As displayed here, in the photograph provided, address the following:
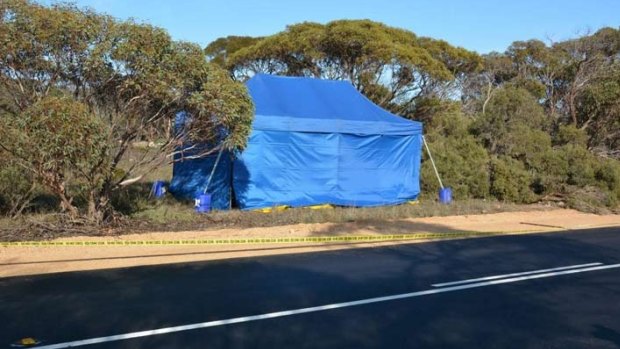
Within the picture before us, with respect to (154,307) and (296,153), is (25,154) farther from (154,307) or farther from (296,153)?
(296,153)

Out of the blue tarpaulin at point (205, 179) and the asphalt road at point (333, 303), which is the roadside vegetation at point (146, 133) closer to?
the blue tarpaulin at point (205, 179)

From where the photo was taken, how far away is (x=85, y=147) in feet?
33.4

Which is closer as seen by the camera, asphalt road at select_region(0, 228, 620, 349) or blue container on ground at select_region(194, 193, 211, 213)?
asphalt road at select_region(0, 228, 620, 349)

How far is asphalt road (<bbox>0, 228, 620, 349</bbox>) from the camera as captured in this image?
5.51 metres

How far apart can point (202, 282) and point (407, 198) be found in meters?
11.0

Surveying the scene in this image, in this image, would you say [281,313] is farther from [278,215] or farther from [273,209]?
[273,209]

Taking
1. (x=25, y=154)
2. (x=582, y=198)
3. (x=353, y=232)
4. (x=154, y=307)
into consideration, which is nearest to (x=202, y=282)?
(x=154, y=307)

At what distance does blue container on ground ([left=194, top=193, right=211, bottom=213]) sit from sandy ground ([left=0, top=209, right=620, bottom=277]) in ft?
6.78

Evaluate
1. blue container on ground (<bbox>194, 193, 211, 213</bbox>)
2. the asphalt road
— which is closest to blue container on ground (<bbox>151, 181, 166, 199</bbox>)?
blue container on ground (<bbox>194, 193, 211, 213</bbox>)

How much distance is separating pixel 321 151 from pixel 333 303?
9.70 metres

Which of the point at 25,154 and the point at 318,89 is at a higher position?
the point at 318,89

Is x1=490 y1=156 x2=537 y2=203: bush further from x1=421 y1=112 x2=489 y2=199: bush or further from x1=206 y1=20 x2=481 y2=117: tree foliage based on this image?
x1=206 y1=20 x2=481 y2=117: tree foliage

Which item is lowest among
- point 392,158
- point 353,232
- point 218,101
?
point 353,232

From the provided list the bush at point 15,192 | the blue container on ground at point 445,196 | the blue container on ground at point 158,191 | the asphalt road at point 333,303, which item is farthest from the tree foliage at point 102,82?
the blue container on ground at point 445,196
